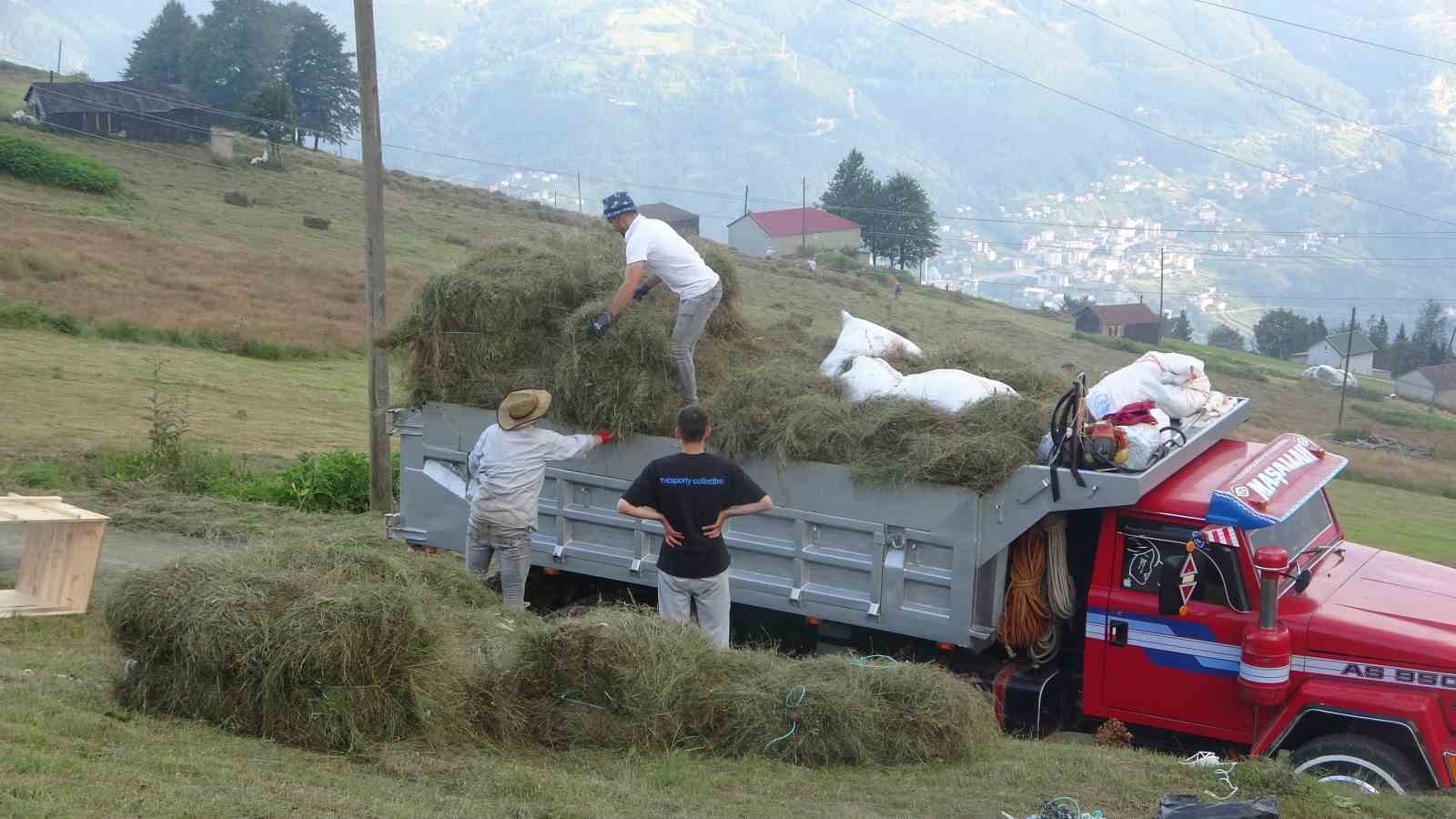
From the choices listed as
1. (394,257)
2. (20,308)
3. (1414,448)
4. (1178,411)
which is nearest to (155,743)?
(1178,411)

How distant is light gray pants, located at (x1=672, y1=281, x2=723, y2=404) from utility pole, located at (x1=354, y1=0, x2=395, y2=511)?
536 cm

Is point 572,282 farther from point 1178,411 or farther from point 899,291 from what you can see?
point 899,291

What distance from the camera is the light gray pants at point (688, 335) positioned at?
8469mm

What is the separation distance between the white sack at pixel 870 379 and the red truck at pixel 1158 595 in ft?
2.60

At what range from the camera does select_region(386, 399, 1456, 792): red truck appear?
6387 millimetres

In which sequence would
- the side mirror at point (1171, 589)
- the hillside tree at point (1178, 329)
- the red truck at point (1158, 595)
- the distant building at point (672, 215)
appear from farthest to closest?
the hillside tree at point (1178, 329) < the distant building at point (672, 215) < the side mirror at point (1171, 589) < the red truck at point (1158, 595)

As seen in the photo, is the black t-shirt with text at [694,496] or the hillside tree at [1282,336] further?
the hillside tree at [1282,336]

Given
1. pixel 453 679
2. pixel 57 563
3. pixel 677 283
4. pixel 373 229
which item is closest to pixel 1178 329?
pixel 373 229

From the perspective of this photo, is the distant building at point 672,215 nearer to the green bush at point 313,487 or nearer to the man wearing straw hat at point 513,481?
the green bush at point 313,487

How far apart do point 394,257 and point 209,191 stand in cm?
1582

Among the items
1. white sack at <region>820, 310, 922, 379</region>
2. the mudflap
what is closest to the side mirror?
the mudflap

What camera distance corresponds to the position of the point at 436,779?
532cm

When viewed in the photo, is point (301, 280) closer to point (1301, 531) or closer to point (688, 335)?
point (688, 335)

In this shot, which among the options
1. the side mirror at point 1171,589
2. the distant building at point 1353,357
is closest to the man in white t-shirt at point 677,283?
the side mirror at point 1171,589
